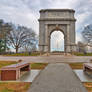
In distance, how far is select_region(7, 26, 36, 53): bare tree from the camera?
135ft

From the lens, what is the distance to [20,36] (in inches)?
1633

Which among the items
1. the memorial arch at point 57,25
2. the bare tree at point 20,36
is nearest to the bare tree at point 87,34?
the memorial arch at point 57,25

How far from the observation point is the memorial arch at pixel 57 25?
40.5 m

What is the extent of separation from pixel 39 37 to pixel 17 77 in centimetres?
3674

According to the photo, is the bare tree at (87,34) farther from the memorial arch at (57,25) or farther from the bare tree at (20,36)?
the bare tree at (20,36)

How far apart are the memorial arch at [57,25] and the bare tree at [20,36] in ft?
14.7

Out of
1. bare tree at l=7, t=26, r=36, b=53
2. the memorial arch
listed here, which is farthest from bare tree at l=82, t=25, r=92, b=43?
bare tree at l=7, t=26, r=36, b=53

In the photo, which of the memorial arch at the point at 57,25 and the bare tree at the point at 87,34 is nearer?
the memorial arch at the point at 57,25

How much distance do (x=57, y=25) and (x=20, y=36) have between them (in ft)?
50.9

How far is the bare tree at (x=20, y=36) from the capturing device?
41037 mm

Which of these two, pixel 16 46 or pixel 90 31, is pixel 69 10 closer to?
pixel 90 31

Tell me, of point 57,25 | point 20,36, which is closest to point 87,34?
point 57,25

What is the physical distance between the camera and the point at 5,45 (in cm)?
4275

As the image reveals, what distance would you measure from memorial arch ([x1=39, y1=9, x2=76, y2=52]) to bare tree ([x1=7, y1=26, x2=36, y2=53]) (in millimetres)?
4487
